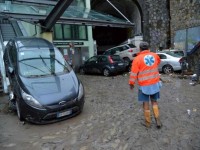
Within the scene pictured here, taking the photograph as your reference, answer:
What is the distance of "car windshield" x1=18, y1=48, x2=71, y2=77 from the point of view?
7.46 m

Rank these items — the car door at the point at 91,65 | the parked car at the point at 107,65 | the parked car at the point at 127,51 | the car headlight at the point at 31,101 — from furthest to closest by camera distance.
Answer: the parked car at the point at 127,51 → the car door at the point at 91,65 → the parked car at the point at 107,65 → the car headlight at the point at 31,101

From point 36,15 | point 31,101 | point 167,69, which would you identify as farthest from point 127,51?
point 31,101

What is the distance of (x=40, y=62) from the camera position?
25.6 feet

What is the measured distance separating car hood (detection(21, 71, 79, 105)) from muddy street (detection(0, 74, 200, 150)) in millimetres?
680

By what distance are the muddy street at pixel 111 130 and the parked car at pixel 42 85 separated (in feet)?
1.16

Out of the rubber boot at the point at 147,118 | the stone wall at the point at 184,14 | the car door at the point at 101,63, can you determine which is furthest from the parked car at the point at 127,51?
the rubber boot at the point at 147,118

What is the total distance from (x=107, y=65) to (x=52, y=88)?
36.1 feet

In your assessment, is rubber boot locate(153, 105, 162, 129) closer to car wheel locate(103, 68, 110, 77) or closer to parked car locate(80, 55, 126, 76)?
parked car locate(80, 55, 126, 76)

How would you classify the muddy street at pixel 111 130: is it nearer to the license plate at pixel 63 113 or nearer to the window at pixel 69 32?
A: the license plate at pixel 63 113

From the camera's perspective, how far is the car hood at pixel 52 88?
648 centimetres

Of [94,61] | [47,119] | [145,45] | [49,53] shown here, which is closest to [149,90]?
[145,45]

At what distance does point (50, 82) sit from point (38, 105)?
91cm

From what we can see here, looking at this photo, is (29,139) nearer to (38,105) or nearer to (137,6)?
(38,105)

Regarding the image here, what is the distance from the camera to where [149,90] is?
5.60 m
